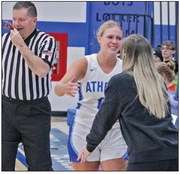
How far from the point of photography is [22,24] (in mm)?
4102

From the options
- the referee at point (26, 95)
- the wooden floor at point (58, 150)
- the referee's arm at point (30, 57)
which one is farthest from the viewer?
the wooden floor at point (58, 150)

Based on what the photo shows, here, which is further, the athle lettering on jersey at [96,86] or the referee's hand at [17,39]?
the athle lettering on jersey at [96,86]

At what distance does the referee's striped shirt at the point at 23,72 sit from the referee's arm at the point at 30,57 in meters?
0.11

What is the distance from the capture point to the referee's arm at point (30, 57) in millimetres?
3859

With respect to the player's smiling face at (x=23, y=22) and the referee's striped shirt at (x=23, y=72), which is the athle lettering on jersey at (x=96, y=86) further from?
the player's smiling face at (x=23, y=22)

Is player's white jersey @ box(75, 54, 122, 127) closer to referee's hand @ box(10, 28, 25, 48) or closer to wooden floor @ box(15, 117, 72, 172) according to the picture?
referee's hand @ box(10, 28, 25, 48)

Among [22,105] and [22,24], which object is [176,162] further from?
[22,24]

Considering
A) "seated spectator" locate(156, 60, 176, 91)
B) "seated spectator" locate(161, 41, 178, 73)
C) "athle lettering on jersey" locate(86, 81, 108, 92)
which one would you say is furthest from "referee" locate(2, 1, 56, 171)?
"seated spectator" locate(161, 41, 178, 73)

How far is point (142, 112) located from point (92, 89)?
1.12 m

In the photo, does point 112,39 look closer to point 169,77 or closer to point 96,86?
point 96,86

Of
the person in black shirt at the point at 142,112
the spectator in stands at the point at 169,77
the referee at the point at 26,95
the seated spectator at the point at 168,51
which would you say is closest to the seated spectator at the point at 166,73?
the spectator in stands at the point at 169,77

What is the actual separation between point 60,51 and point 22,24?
518 cm

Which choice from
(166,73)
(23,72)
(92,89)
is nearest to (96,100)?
(92,89)

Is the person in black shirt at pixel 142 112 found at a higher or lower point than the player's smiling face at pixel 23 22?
lower
